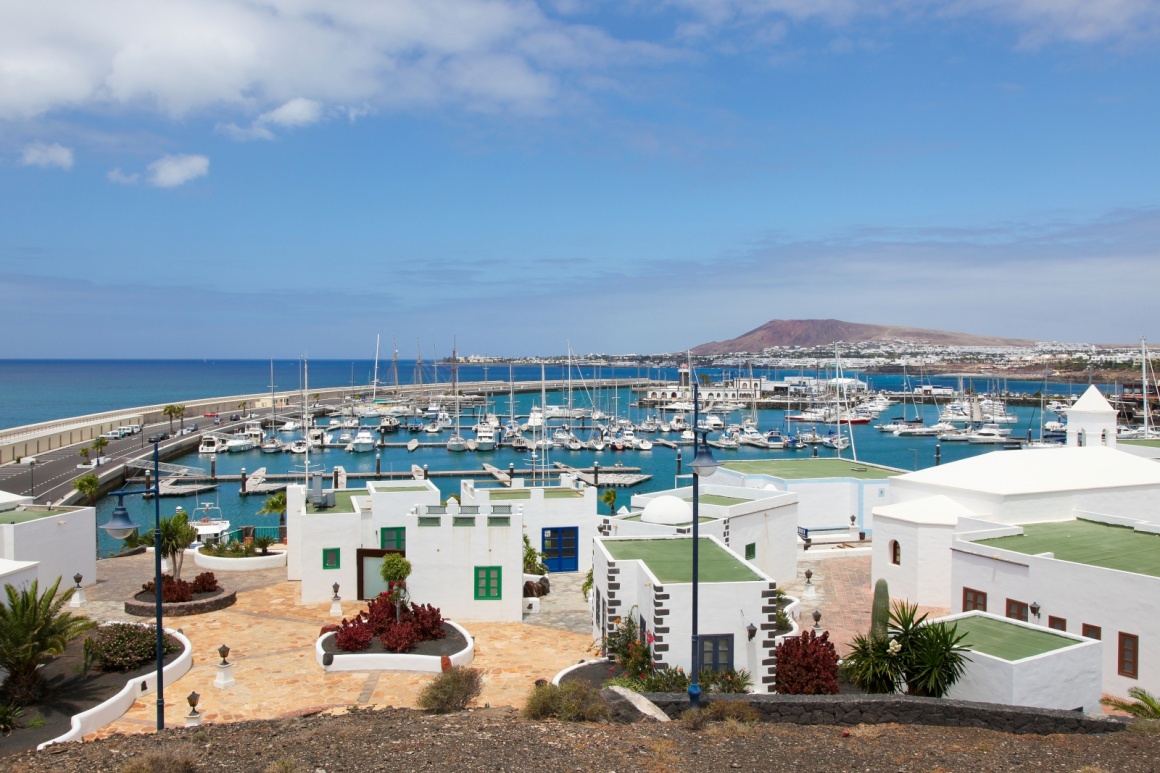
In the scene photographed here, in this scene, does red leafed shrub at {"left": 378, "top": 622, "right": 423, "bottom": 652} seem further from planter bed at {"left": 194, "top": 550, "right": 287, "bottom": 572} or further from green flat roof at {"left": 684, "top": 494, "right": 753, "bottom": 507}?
planter bed at {"left": 194, "top": 550, "right": 287, "bottom": 572}

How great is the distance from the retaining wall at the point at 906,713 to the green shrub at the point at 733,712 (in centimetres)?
21

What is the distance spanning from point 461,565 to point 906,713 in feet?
40.6

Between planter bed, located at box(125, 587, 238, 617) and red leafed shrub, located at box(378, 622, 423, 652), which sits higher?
red leafed shrub, located at box(378, 622, 423, 652)

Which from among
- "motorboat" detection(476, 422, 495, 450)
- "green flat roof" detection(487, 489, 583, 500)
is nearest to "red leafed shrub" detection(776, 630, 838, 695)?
"green flat roof" detection(487, 489, 583, 500)

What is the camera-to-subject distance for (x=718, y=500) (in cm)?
2852

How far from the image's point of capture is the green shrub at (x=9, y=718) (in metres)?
14.7

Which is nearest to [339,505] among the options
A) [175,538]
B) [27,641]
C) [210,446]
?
[175,538]

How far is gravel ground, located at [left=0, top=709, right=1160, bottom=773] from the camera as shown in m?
11.2

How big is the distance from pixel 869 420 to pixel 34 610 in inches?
4729

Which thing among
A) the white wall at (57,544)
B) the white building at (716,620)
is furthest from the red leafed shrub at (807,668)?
the white wall at (57,544)

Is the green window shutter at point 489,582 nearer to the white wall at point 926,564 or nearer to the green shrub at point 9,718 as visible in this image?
the green shrub at point 9,718

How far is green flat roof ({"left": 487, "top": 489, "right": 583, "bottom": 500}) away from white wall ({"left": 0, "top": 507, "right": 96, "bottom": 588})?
12.3m

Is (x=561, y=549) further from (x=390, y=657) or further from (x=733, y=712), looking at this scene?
(x=733, y=712)

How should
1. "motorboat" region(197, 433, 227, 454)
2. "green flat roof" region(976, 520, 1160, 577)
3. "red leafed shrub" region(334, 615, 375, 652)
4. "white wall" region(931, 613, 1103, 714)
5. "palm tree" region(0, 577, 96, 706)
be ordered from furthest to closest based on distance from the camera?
1. "motorboat" region(197, 433, 227, 454)
2. "green flat roof" region(976, 520, 1160, 577)
3. "red leafed shrub" region(334, 615, 375, 652)
4. "palm tree" region(0, 577, 96, 706)
5. "white wall" region(931, 613, 1103, 714)
